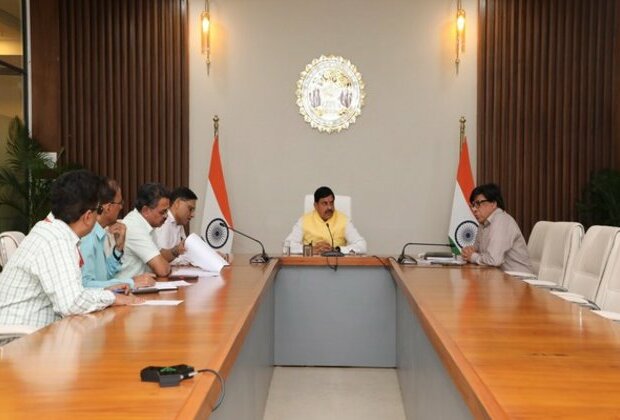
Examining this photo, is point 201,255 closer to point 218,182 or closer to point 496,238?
point 496,238

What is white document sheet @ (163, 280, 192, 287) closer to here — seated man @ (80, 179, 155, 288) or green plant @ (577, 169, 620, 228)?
seated man @ (80, 179, 155, 288)

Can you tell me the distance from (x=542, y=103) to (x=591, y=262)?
342cm

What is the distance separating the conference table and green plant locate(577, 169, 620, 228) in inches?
95.4

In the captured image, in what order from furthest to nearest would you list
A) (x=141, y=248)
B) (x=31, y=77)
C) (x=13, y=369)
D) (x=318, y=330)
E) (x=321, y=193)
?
(x=31, y=77) → (x=321, y=193) → (x=318, y=330) → (x=141, y=248) → (x=13, y=369)

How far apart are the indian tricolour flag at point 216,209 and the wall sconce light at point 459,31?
97.2 inches

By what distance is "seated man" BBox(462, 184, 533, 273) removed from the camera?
4.42 m

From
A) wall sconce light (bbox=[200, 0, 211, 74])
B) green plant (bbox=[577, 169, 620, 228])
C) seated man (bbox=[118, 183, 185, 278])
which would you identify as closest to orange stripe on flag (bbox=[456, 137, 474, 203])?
green plant (bbox=[577, 169, 620, 228])

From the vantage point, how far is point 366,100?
6676 millimetres

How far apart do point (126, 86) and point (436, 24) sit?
3073 millimetres

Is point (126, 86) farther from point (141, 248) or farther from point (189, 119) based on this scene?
point (141, 248)

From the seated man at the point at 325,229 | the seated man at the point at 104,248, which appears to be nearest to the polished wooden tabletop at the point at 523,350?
the seated man at the point at 104,248

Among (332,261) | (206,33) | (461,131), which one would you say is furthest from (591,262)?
(206,33)

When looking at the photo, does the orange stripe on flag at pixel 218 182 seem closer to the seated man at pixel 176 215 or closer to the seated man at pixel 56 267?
the seated man at pixel 176 215

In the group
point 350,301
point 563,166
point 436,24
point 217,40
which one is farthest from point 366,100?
point 350,301
